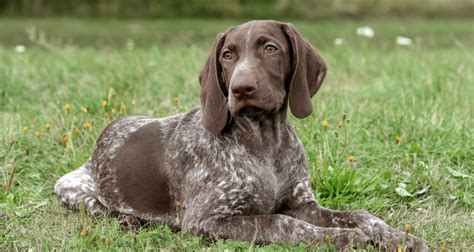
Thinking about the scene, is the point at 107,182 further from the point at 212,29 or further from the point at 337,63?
the point at 212,29

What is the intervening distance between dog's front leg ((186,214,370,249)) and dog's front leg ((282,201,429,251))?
15 centimetres

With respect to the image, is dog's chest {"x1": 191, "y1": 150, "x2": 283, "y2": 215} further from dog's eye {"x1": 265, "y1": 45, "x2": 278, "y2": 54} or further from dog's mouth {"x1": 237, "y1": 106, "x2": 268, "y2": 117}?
dog's eye {"x1": 265, "y1": 45, "x2": 278, "y2": 54}

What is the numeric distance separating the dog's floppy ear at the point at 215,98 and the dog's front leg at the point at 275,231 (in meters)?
0.58

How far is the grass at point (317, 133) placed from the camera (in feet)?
16.3

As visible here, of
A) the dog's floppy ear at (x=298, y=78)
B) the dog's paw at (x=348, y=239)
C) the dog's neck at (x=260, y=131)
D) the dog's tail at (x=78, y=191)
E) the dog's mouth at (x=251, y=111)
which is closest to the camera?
the dog's paw at (x=348, y=239)

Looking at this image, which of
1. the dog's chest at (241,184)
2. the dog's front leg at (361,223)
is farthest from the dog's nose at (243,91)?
the dog's front leg at (361,223)

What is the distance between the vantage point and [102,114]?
6.91 metres

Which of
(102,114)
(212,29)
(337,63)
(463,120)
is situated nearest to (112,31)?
(212,29)

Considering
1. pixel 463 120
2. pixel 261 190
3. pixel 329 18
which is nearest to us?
pixel 261 190

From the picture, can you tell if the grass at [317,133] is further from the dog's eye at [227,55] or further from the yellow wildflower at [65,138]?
the dog's eye at [227,55]

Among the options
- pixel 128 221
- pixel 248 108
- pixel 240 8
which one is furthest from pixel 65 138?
pixel 240 8

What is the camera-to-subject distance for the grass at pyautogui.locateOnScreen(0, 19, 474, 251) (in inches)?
195

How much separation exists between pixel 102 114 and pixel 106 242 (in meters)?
2.58

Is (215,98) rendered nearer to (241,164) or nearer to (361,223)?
(241,164)
